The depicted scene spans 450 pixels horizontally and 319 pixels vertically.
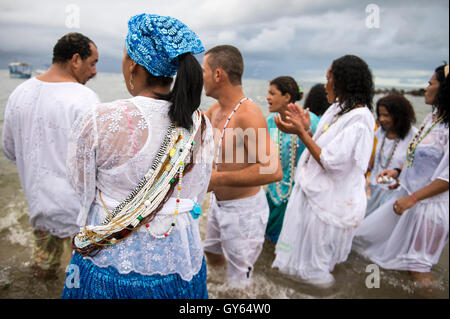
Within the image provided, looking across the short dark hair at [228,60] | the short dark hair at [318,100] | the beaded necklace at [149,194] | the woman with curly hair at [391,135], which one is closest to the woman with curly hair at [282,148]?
the short dark hair at [318,100]

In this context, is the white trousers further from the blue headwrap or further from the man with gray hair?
the blue headwrap

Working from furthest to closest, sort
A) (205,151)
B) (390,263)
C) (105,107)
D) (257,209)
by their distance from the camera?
(390,263) → (257,209) → (205,151) → (105,107)

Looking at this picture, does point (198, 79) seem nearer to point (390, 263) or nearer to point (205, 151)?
point (205, 151)

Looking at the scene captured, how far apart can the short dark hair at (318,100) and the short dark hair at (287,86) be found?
0.42 metres

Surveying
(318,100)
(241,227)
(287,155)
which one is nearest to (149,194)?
(241,227)

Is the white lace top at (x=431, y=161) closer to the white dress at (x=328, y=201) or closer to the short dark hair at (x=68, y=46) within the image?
the white dress at (x=328, y=201)

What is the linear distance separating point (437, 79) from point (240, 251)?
2636 millimetres

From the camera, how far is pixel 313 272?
3098 mm

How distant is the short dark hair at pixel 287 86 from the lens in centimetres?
398

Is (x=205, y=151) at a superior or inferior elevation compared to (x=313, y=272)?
superior

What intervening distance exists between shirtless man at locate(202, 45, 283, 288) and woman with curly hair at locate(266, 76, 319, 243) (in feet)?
4.27

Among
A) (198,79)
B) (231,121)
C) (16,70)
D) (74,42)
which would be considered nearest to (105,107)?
(198,79)

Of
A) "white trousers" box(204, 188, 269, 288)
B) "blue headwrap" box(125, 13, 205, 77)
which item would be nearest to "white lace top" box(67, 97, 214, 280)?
"blue headwrap" box(125, 13, 205, 77)
